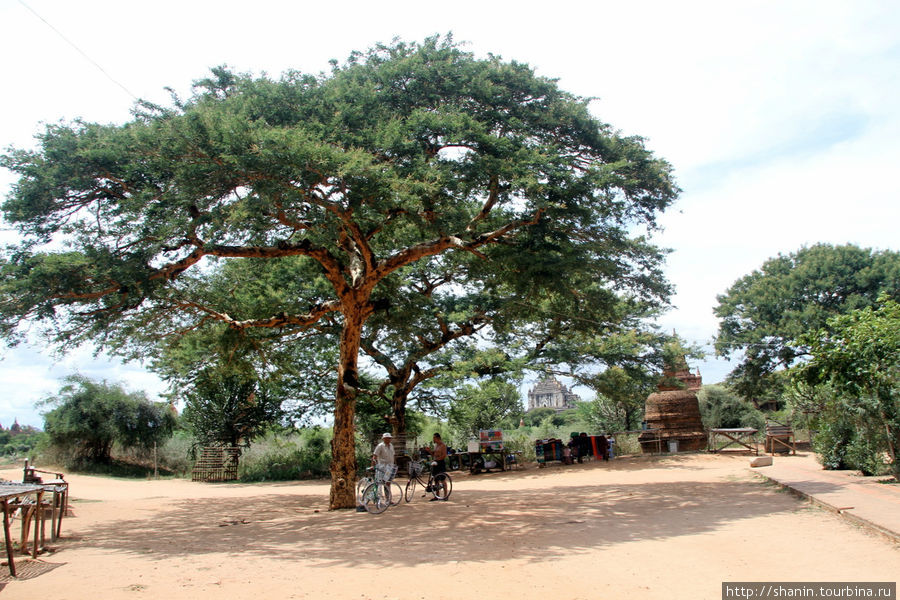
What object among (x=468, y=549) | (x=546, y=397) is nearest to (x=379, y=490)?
(x=468, y=549)

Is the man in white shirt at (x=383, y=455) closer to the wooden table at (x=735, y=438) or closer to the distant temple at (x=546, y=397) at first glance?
the wooden table at (x=735, y=438)

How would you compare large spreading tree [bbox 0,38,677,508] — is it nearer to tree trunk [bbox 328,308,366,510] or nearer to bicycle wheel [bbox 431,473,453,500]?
tree trunk [bbox 328,308,366,510]

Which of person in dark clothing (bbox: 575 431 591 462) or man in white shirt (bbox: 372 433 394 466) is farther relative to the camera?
person in dark clothing (bbox: 575 431 591 462)

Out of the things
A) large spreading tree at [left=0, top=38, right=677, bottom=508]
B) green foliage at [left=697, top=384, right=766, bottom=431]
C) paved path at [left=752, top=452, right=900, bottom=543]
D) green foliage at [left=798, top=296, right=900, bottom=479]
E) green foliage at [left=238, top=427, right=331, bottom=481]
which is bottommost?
green foliage at [left=238, top=427, right=331, bottom=481]

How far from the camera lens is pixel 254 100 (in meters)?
11.3

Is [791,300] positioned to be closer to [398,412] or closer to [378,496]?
[398,412]

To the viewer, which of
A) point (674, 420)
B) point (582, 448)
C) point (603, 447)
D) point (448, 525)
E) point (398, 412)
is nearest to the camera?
point (448, 525)

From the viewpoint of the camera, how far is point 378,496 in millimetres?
12164

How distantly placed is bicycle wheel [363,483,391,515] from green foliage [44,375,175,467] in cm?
2141

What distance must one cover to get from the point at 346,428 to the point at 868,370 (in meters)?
10.6

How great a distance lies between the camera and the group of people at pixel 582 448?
25.1m

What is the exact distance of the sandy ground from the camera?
236 inches

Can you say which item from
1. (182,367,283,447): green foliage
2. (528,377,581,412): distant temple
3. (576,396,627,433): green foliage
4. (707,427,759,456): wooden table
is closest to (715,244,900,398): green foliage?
(707,427,759,456): wooden table

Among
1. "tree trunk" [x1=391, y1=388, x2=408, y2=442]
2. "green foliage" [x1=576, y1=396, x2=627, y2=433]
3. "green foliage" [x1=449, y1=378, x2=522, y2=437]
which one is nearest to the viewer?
"tree trunk" [x1=391, y1=388, x2=408, y2=442]
